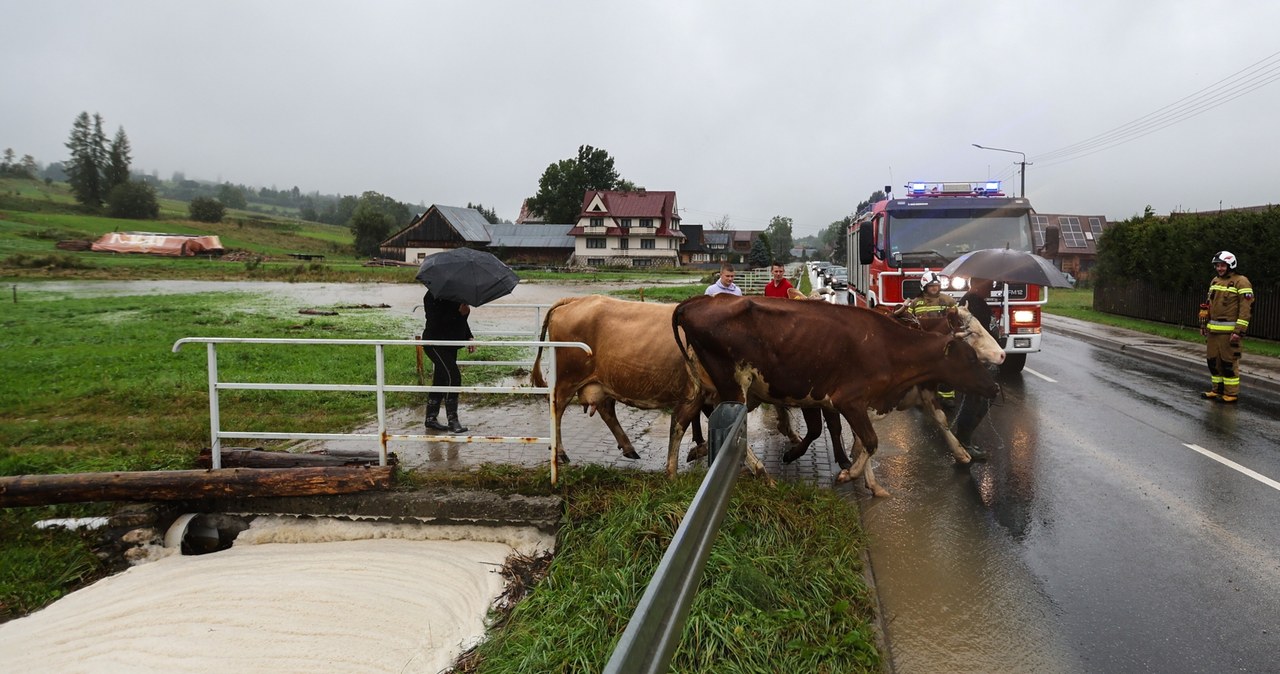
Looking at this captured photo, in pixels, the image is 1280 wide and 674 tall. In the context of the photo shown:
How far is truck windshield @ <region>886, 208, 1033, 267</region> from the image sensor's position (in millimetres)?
11875

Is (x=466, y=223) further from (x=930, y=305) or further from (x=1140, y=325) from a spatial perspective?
(x=930, y=305)

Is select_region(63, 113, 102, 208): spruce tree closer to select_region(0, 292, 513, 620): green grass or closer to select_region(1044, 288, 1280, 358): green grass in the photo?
select_region(0, 292, 513, 620): green grass

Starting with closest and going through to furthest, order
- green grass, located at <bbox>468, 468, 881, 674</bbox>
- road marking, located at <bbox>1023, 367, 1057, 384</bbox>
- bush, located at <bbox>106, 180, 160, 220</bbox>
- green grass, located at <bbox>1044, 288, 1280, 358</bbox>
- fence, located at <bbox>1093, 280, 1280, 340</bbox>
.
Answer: green grass, located at <bbox>468, 468, 881, 674</bbox> < road marking, located at <bbox>1023, 367, 1057, 384</bbox> < green grass, located at <bbox>1044, 288, 1280, 358</bbox> < fence, located at <bbox>1093, 280, 1280, 340</bbox> < bush, located at <bbox>106, 180, 160, 220</bbox>

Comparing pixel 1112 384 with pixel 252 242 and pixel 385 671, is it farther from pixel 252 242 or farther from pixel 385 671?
pixel 252 242

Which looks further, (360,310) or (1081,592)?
(360,310)

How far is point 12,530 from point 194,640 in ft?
7.93

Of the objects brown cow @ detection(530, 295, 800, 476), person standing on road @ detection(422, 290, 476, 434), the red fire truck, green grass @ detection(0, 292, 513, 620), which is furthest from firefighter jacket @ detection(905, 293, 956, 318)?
green grass @ detection(0, 292, 513, 620)

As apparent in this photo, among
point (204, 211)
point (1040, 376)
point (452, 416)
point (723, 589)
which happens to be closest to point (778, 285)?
point (452, 416)

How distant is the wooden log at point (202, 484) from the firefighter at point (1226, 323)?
A: 34.8 feet

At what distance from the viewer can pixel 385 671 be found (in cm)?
475

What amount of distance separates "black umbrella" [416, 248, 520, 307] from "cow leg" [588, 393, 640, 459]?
54.7 inches

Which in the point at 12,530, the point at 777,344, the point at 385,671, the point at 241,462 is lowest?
the point at 385,671

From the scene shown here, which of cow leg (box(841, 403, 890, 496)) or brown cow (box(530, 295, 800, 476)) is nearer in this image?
cow leg (box(841, 403, 890, 496))

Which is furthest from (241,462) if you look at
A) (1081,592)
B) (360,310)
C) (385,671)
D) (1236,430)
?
(360,310)
